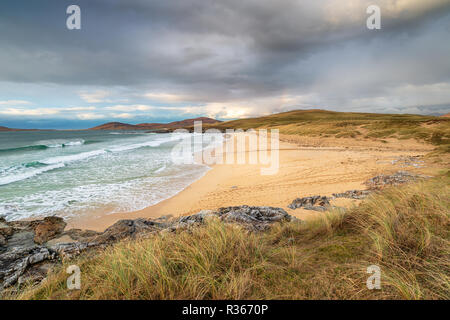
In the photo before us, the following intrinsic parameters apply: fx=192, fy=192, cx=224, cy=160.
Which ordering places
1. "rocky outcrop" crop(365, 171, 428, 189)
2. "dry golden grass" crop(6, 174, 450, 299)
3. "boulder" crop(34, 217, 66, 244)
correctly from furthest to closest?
"rocky outcrop" crop(365, 171, 428, 189)
"boulder" crop(34, 217, 66, 244)
"dry golden grass" crop(6, 174, 450, 299)

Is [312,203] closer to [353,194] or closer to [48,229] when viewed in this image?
[353,194]

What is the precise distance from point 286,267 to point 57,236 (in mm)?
6824

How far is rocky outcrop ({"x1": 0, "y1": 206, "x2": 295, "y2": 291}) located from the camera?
12.7ft

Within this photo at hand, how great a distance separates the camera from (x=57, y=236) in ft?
19.1

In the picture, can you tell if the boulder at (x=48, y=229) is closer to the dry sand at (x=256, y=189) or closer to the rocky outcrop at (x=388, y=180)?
the dry sand at (x=256, y=189)

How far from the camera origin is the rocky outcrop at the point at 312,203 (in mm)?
6414

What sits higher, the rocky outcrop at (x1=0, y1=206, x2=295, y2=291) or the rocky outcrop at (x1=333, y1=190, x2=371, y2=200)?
the rocky outcrop at (x1=333, y1=190, x2=371, y2=200)

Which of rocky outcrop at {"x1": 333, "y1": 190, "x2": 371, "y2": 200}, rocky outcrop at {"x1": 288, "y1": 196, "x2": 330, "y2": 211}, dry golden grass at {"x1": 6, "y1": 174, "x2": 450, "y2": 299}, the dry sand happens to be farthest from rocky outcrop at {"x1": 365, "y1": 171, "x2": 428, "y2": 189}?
dry golden grass at {"x1": 6, "y1": 174, "x2": 450, "y2": 299}

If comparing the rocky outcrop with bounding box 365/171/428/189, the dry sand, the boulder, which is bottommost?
the boulder

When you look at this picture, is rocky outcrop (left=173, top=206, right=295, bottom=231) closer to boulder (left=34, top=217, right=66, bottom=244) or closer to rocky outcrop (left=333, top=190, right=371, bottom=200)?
rocky outcrop (left=333, top=190, right=371, bottom=200)

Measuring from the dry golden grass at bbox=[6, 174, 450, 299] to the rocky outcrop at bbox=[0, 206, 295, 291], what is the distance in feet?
4.67
